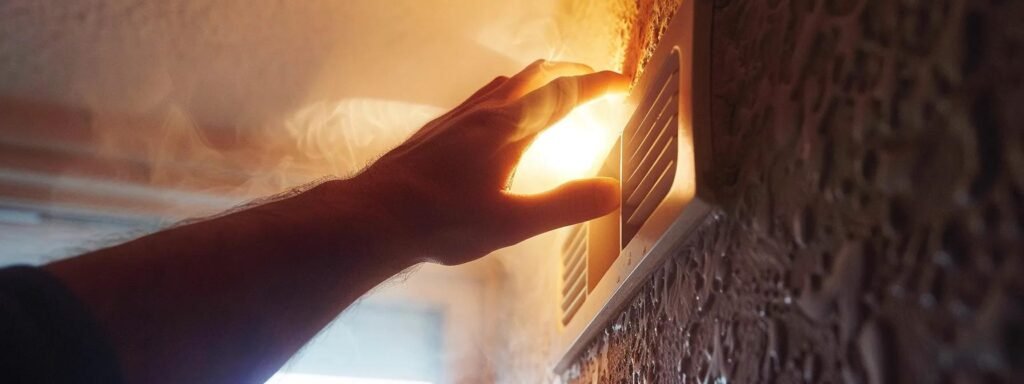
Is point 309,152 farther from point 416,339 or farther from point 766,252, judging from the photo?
point 766,252

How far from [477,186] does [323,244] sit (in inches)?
5.3

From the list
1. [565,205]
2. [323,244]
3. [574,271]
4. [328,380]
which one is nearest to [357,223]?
[323,244]

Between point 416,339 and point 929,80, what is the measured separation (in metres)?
1.05

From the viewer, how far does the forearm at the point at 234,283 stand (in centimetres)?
44

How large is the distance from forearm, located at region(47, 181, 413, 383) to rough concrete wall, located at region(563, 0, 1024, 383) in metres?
0.24

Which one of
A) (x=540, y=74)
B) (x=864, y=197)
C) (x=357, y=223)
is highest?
(x=540, y=74)

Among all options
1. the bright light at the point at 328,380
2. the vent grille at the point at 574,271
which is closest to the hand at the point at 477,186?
the vent grille at the point at 574,271

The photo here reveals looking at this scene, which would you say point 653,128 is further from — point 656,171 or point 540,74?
point 540,74

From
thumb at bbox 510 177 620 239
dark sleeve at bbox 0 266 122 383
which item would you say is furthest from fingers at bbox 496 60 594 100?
dark sleeve at bbox 0 266 122 383

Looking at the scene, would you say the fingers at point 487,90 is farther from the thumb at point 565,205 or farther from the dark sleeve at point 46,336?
the dark sleeve at point 46,336

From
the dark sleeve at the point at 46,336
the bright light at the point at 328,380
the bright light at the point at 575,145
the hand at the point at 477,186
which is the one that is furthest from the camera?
the bright light at the point at 328,380

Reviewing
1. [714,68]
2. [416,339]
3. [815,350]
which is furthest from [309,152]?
[815,350]

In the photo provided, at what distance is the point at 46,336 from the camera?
0.38 m

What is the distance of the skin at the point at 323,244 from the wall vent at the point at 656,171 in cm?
5
